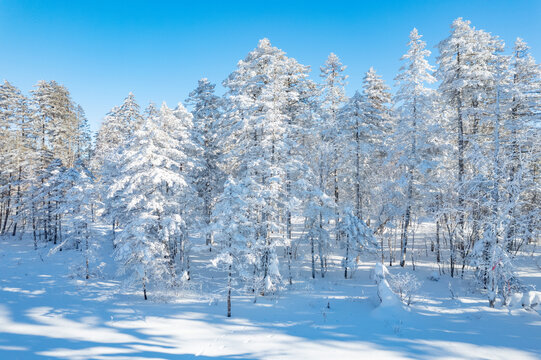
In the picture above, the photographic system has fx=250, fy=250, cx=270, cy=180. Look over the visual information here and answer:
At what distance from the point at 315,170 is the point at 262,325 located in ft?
37.9

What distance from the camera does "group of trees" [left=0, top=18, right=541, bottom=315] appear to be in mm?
13398

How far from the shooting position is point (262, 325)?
11.6 meters

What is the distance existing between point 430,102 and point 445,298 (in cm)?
1410

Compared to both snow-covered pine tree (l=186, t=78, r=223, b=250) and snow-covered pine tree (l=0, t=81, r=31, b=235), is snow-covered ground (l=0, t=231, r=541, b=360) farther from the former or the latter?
snow-covered pine tree (l=0, t=81, r=31, b=235)

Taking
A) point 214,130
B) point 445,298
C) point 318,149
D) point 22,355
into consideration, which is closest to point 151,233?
point 22,355

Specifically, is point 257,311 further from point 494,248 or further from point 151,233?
point 494,248

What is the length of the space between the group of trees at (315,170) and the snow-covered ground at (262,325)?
67.6 inches

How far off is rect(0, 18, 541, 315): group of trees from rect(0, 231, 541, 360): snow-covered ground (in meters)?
1.72

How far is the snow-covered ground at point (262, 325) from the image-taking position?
29.2 feet

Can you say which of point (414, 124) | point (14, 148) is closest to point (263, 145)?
point (414, 124)

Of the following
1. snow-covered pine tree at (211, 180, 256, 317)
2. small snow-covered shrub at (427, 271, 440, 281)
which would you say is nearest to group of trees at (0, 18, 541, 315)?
snow-covered pine tree at (211, 180, 256, 317)

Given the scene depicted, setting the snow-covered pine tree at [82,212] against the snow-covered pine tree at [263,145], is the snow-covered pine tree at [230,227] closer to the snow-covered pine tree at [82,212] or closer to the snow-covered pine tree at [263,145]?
the snow-covered pine tree at [263,145]

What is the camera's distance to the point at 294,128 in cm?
1767

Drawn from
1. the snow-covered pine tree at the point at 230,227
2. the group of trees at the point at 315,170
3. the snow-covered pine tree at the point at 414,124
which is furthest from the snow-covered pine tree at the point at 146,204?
the snow-covered pine tree at the point at 414,124
